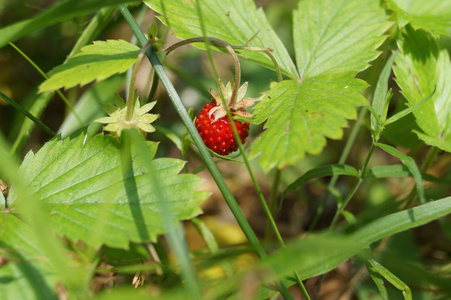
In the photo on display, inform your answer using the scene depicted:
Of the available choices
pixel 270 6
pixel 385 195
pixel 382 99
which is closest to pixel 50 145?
pixel 382 99

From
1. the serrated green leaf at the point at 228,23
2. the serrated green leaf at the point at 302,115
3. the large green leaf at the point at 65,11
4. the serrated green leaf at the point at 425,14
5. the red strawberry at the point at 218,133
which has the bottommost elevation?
the serrated green leaf at the point at 425,14

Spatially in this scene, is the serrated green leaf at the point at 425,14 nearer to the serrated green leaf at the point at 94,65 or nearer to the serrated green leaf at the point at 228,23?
the serrated green leaf at the point at 228,23

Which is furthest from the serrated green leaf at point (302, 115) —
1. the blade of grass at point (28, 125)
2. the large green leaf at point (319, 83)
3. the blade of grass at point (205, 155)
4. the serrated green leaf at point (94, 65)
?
the blade of grass at point (28, 125)

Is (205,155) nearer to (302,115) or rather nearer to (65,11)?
(302,115)

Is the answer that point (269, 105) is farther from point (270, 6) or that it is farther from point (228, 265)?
point (270, 6)

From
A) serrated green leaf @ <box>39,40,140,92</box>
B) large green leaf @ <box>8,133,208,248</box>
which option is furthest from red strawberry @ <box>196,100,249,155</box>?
serrated green leaf @ <box>39,40,140,92</box>

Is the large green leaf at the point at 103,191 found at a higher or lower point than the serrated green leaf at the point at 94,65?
lower

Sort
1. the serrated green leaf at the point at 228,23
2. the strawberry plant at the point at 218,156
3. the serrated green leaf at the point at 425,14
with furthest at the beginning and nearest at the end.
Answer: the serrated green leaf at the point at 425,14, the serrated green leaf at the point at 228,23, the strawberry plant at the point at 218,156

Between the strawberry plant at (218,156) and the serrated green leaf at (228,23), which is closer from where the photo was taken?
the strawberry plant at (218,156)

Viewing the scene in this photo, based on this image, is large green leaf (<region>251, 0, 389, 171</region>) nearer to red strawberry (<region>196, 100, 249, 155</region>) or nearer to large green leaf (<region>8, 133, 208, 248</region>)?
red strawberry (<region>196, 100, 249, 155</region>)
